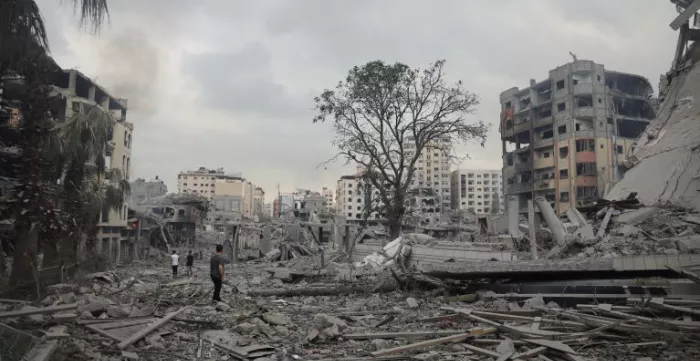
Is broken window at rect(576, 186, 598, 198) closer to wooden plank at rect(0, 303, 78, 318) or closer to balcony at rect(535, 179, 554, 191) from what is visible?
balcony at rect(535, 179, 554, 191)

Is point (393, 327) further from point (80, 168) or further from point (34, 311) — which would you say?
point (80, 168)

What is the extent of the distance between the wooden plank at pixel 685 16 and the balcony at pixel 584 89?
77.5 ft

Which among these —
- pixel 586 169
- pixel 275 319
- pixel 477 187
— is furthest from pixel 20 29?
pixel 477 187

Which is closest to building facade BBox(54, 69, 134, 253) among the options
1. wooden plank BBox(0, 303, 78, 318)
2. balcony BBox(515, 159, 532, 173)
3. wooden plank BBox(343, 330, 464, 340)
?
wooden plank BBox(0, 303, 78, 318)

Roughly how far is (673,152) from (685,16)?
23.4 feet

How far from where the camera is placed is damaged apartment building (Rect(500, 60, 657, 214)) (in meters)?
46.8

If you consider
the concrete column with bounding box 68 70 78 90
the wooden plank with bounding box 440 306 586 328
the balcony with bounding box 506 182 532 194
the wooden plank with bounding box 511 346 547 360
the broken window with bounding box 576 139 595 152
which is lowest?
the wooden plank with bounding box 511 346 547 360

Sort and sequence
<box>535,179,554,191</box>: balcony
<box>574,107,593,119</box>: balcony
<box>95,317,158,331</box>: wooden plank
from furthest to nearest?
<box>535,179,554,191</box>: balcony, <box>574,107,593,119</box>: balcony, <box>95,317,158,331</box>: wooden plank

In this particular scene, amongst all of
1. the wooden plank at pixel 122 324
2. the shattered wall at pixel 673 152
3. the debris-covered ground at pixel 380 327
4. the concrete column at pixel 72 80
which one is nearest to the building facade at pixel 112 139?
the concrete column at pixel 72 80

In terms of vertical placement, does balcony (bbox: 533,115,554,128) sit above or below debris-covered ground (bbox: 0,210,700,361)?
above

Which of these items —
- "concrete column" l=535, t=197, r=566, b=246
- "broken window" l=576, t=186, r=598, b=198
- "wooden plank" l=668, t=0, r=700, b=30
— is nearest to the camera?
"concrete column" l=535, t=197, r=566, b=246

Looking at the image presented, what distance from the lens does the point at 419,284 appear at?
1263 cm

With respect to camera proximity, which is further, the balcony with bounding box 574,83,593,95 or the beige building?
the beige building

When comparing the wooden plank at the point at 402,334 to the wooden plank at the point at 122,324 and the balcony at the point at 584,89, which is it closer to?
the wooden plank at the point at 122,324
